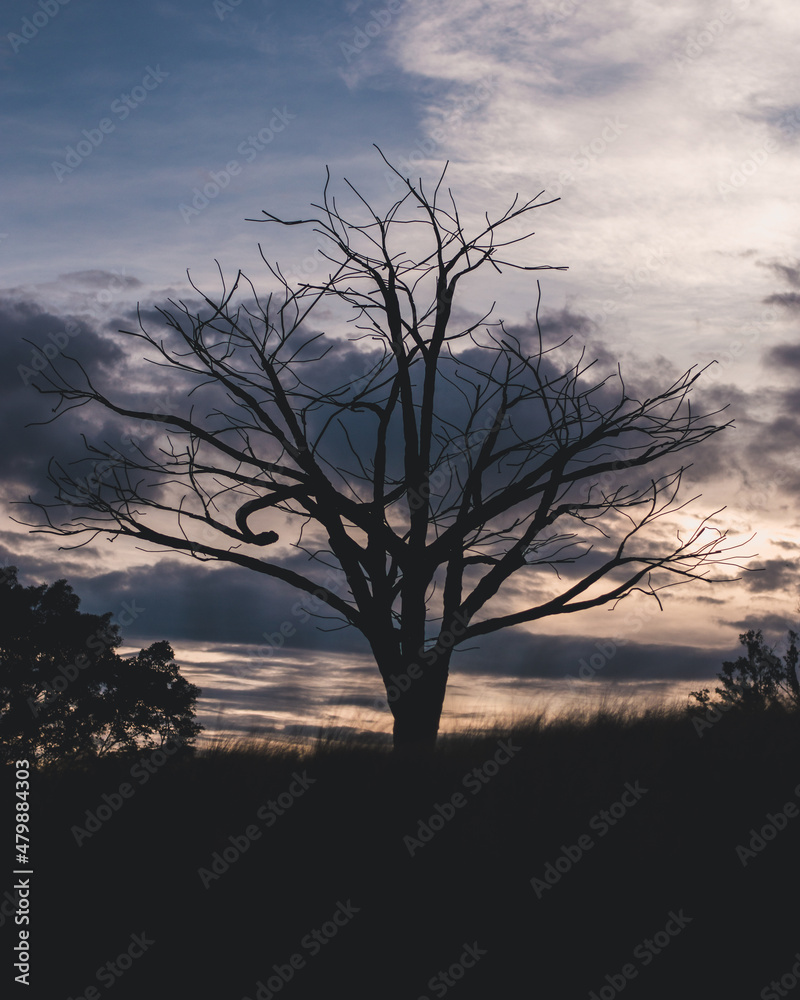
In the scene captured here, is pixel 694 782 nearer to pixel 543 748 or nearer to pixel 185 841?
pixel 543 748

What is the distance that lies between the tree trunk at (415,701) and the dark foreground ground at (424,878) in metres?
1.25

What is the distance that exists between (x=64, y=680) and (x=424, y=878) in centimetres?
2415

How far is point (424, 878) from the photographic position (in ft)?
21.6

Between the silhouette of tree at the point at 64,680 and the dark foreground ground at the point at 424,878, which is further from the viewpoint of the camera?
the silhouette of tree at the point at 64,680

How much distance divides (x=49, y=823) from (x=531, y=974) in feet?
15.4

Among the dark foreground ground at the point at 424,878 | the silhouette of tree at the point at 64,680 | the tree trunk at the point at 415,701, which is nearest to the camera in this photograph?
the dark foreground ground at the point at 424,878

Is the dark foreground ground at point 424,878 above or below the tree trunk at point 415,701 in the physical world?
below

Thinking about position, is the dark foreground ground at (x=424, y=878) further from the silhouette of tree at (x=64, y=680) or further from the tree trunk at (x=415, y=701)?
the silhouette of tree at (x=64, y=680)

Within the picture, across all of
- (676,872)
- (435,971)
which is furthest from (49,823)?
(676,872)

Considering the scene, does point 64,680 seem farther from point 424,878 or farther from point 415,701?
point 424,878

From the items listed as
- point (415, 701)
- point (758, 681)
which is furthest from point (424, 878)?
point (758, 681)

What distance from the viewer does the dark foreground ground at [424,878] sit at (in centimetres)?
573

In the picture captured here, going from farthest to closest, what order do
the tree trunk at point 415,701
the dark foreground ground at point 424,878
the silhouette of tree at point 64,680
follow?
the silhouette of tree at point 64,680 → the tree trunk at point 415,701 → the dark foreground ground at point 424,878

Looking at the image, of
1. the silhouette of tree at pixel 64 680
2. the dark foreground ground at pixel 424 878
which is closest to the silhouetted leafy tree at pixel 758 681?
the dark foreground ground at pixel 424 878
